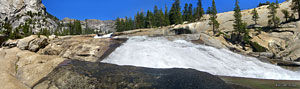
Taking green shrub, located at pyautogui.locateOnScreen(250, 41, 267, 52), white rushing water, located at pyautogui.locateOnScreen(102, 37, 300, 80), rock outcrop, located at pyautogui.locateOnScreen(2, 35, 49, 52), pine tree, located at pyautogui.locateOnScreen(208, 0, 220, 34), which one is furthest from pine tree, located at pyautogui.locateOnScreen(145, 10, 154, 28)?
white rushing water, located at pyautogui.locateOnScreen(102, 37, 300, 80)

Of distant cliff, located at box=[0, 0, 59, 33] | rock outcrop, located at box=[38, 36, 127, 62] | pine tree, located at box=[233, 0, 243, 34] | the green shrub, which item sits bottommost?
the green shrub

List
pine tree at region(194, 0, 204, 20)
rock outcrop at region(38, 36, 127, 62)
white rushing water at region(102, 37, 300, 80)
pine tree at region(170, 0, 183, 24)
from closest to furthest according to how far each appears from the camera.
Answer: white rushing water at region(102, 37, 300, 80)
rock outcrop at region(38, 36, 127, 62)
pine tree at region(170, 0, 183, 24)
pine tree at region(194, 0, 204, 20)

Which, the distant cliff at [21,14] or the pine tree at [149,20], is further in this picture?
the distant cliff at [21,14]

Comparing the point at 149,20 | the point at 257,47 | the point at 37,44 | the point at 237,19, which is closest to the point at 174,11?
the point at 149,20

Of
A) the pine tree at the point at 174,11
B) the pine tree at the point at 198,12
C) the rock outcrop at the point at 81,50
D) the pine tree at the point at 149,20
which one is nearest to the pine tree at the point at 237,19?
the pine tree at the point at 198,12

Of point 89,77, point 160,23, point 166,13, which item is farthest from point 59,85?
point 166,13

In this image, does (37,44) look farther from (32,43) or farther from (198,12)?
(198,12)

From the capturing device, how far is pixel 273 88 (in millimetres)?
8094

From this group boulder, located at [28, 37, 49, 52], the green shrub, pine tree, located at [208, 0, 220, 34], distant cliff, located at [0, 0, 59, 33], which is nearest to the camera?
boulder, located at [28, 37, 49, 52]

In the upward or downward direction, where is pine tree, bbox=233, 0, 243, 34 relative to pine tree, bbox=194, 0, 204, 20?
downward

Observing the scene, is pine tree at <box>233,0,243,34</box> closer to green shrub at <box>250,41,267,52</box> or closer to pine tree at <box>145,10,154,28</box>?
green shrub at <box>250,41,267,52</box>

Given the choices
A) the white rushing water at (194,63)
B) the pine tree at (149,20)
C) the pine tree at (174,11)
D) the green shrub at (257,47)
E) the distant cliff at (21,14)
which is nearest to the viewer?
the white rushing water at (194,63)

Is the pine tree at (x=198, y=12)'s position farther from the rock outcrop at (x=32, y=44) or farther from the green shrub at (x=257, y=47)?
the rock outcrop at (x=32, y=44)

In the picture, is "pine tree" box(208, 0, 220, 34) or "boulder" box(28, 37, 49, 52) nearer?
"boulder" box(28, 37, 49, 52)
